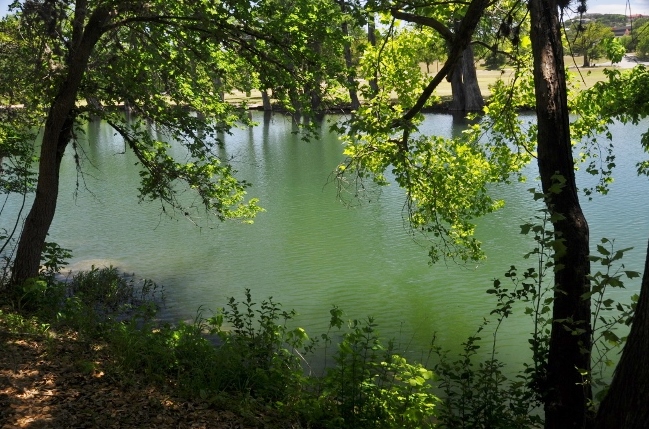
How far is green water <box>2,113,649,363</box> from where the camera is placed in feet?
29.4

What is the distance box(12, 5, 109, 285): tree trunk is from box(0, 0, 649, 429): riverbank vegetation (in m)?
0.01

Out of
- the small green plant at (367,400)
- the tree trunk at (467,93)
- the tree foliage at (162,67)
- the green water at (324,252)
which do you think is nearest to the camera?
the small green plant at (367,400)

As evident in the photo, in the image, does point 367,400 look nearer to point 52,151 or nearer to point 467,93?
point 52,151

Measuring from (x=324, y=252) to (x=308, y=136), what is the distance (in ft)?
15.4

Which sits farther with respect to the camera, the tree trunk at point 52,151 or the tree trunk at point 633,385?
the tree trunk at point 52,151

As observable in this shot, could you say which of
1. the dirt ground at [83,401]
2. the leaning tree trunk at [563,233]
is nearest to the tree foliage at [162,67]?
the leaning tree trunk at [563,233]

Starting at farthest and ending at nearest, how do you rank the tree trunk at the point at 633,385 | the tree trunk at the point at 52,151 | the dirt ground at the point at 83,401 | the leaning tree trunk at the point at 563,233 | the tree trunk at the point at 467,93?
1. the tree trunk at the point at 467,93
2. the tree trunk at the point at 52,151
3. the leaning tree trunk at the point at 563,233
4. the dirt ground at the point at 83,401
5. the tree trunk at the point at 633,385

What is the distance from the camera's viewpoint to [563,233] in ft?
15.5

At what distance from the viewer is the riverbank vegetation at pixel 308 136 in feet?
15.4

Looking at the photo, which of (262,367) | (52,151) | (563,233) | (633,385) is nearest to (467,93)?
(52,151)

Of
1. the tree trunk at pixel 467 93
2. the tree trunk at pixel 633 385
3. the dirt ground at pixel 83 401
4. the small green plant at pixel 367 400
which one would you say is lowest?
the small green plant at pixel 367 400

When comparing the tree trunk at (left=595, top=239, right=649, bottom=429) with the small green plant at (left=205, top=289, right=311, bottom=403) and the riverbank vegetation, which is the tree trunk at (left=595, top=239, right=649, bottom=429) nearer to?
the riverbank vegetation

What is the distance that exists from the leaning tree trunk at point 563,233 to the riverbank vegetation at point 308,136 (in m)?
0.01

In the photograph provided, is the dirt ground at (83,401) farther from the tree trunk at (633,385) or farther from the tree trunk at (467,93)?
the tree trunk at (467,93)
